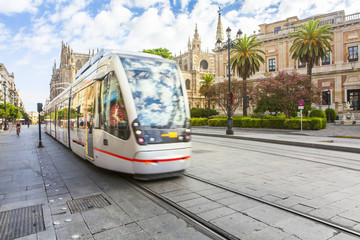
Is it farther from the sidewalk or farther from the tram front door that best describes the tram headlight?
the tram front door

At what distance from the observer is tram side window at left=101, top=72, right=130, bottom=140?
4.92m

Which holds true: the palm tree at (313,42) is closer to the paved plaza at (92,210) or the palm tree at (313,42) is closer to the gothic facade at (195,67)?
the paved plaza at (92,210)

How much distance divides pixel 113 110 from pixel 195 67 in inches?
3018

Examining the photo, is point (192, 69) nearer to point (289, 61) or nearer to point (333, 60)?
point (289, 61)

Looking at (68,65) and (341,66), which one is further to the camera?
(68,65)

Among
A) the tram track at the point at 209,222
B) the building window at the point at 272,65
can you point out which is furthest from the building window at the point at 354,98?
the tram track at the point at 209,222

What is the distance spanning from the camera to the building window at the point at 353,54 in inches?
1410

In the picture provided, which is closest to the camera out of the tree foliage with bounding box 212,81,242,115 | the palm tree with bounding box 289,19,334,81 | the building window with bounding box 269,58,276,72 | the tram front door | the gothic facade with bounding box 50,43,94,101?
the tram front door

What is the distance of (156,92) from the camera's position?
5.21 m

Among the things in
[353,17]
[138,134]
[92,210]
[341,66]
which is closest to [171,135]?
[138,134]

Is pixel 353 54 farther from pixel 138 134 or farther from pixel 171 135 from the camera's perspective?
pixel 138 134

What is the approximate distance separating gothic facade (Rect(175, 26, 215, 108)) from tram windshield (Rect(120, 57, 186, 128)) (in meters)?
70.2

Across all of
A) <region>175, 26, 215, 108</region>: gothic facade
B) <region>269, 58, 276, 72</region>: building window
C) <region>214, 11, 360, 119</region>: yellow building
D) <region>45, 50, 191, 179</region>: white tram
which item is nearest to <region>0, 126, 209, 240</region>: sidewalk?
<region>45, 50, 191, 179</region>: white tram

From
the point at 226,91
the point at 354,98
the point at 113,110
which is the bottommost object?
the point at 113,110
